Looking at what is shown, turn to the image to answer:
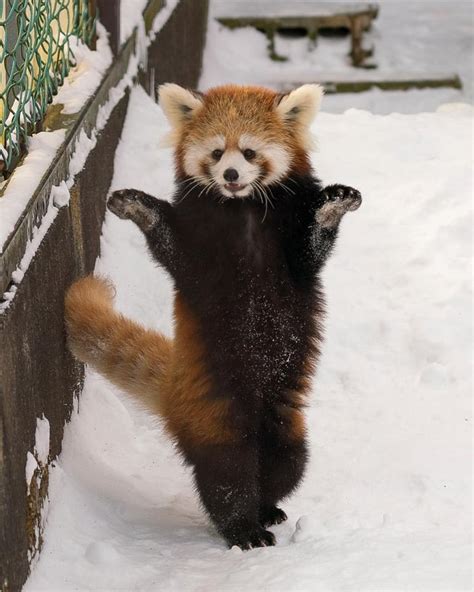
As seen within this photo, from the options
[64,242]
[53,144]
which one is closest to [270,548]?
[64,242]

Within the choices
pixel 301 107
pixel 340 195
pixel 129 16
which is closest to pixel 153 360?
pixel 340 195

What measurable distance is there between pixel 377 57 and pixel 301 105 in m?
6.15

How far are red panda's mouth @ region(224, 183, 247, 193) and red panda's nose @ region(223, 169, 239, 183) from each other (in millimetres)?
26

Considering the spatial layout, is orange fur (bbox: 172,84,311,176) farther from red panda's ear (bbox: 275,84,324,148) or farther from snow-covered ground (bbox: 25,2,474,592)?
snow-covered ground (bbox: 25,2,474,592)

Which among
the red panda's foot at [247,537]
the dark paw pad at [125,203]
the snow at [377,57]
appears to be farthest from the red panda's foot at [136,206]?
the snow at [377,57]

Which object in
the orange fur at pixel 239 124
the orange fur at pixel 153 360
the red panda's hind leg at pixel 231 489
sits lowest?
the red panda's hind leg at pixel 231 489

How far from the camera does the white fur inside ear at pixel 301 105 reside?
389 cm

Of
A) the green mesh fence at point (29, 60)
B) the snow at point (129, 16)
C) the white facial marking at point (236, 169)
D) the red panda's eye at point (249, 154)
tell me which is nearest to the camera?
the green mesh fence at point (29, 60)

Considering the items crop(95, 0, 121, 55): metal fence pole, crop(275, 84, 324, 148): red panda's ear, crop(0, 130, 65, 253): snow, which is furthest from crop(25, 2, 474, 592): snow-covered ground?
crop(275, 84, 324, 148): red panda's ear

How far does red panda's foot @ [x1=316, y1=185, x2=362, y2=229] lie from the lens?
370 cm

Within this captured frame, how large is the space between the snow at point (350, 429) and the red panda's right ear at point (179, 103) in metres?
0.99

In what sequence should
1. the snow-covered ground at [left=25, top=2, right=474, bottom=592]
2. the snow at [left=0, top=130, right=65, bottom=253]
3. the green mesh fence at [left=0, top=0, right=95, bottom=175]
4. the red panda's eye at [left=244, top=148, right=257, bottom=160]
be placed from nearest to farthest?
the snow at [left=0, top=130, right=65, bottom=253]
the snow-covered ground at [left=25, top=2, right=474, bottom=592]
the green mesh fence at [left=0, top=0, right=95, bottom=175]
the red panda's eye at [left=244, top=148, right=257, bottom=160]

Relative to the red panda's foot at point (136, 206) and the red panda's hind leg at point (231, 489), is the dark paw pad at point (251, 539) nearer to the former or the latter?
the red panda's hind leg at point (231, 489)

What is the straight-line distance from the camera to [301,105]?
12.8 ft
